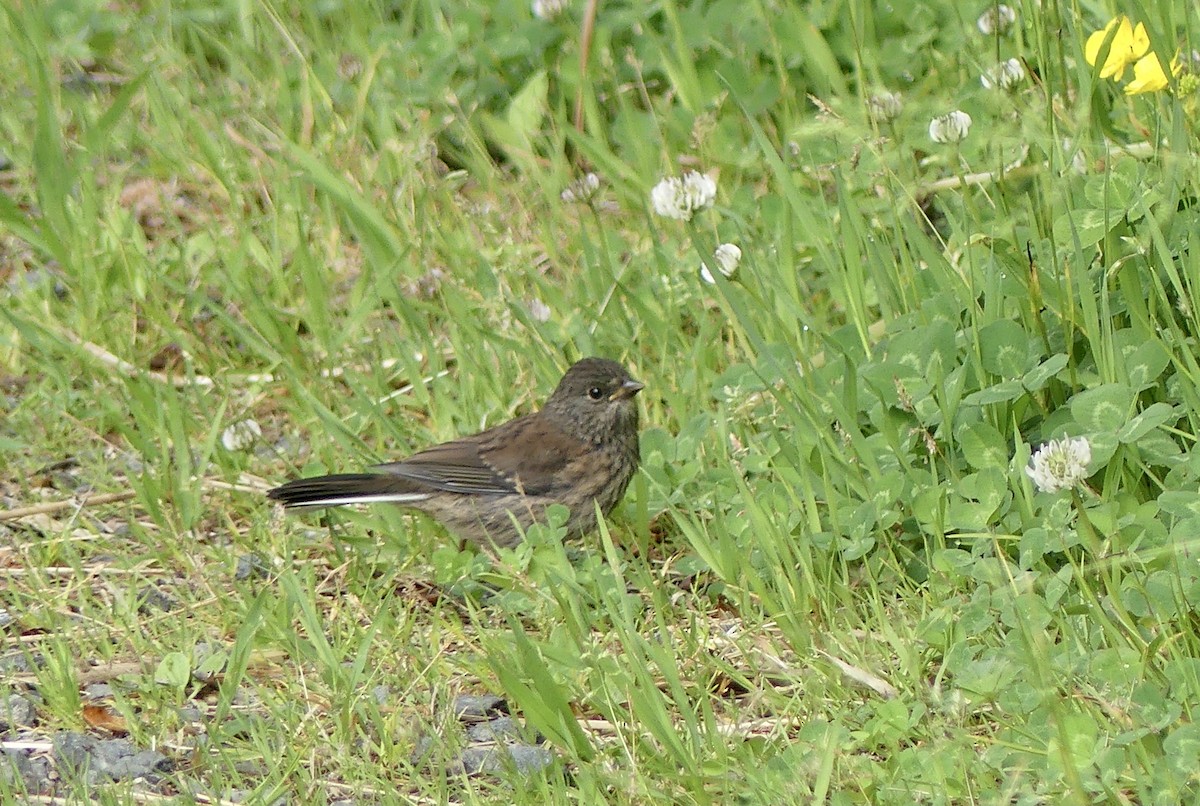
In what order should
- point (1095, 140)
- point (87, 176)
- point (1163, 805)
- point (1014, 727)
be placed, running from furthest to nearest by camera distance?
point (87, 176)
point (1095, 140)
point (1014, 727)
point (1163, 805)

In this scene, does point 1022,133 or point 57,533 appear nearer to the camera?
point 1022,133

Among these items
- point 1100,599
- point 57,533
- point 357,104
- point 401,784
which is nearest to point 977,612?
point 1100,599

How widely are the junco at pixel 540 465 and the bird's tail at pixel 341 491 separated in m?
0.05

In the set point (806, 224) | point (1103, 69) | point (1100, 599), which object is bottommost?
point (1100, 599)

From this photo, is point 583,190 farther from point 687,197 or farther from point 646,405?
point 687,197

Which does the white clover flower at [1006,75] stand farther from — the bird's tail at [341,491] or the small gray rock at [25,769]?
the small gray rock at [25,769]

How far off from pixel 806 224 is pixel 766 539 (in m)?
1.11

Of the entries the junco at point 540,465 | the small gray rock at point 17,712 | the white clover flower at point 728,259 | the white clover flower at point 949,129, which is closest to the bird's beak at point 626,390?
the junco at point 540,465

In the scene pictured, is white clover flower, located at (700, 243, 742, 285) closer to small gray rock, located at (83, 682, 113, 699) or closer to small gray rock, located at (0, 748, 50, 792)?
small gray rock, located at (83, 682, 113, 699)

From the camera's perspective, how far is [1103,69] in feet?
13.4

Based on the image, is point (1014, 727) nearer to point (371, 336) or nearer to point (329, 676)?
point (329, 676)

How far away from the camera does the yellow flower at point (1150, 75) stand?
13.0 feet

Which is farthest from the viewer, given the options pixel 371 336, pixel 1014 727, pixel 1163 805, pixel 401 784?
pixel 371 336

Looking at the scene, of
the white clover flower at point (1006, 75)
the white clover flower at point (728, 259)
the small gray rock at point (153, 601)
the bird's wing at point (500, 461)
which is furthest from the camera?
the bird's wing at point (500, 461)
